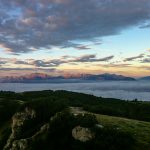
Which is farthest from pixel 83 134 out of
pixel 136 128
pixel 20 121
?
pixel 20 121

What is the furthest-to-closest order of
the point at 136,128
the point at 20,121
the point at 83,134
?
the point at 20,121, the point at 136,128, the point at 83,134

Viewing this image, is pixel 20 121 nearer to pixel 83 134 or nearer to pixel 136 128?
pixel 83 134

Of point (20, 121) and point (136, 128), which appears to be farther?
point (20, 121)

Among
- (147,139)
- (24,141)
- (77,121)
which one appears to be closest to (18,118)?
(24,141)

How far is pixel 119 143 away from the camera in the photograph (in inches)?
2067

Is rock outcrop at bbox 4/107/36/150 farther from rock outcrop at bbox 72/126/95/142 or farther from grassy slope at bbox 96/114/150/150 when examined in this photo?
rock outcrop at bbox 72/126/95/142

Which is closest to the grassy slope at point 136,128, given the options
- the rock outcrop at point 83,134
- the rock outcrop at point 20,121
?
the rock outcrop at point 83,134

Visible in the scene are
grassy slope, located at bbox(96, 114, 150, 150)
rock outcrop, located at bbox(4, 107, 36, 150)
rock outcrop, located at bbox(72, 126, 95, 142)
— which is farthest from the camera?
rock outcrop, located at bbox(4, 107, 36, 150)

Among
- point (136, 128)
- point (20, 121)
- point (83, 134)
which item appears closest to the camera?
point (83, 134)

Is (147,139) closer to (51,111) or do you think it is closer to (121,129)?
(121,129)

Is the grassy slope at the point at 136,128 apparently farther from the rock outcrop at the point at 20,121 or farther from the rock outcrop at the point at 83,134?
the rock outcrop at the point at 20,121

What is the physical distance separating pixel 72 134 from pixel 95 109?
35414mm

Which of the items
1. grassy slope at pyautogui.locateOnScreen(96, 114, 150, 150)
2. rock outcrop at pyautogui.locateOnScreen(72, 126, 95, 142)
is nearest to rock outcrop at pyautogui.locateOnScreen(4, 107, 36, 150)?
grassy slope at pyautogui.locateOnScreen(96, 114, 150, 150)

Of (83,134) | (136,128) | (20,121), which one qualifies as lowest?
(20,121)
